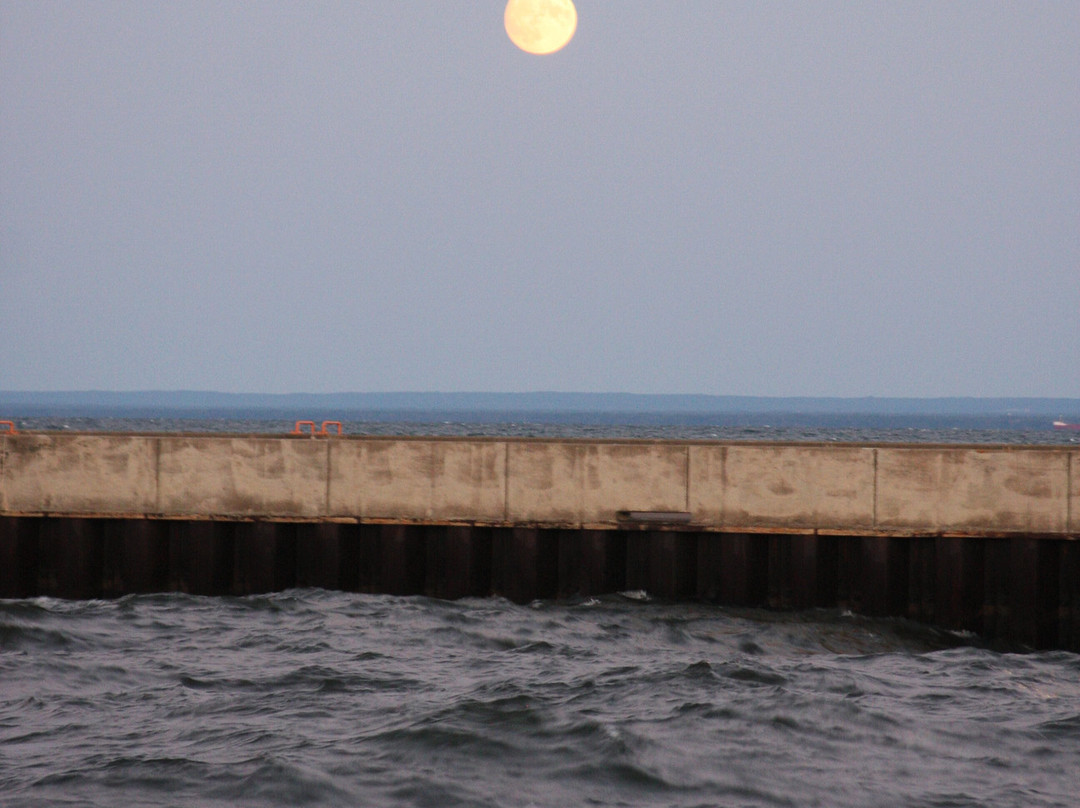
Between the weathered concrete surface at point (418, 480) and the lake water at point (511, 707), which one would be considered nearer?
the lake water at point (511, 707)

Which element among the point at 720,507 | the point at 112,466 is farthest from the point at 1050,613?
the point at 112,466

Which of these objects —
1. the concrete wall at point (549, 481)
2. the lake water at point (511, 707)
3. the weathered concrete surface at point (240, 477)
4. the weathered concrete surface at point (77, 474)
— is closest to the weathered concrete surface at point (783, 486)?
the concrete wall at point (549, 481)

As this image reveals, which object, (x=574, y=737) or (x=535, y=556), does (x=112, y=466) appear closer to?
(x=535, y=556)

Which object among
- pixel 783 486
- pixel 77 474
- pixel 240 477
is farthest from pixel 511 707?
pixel 77 474

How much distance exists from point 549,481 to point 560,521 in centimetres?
54

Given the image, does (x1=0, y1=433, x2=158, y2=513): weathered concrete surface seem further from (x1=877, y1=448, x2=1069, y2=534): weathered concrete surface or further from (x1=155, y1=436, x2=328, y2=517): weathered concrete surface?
(x1=877, y1=448, x2=1069, y2=534): weathered concrete surface

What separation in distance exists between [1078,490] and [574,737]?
8.16 metres

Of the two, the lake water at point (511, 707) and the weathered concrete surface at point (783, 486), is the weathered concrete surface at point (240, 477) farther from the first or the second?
the weathered concrete surface at point (783, 486)

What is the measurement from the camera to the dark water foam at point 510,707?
9.18 metres

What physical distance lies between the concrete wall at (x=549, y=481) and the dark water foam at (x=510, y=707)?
1259 mm

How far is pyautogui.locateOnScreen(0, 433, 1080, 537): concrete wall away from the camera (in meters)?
15.3

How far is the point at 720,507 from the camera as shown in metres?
15.6

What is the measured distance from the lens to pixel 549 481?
1585 cm

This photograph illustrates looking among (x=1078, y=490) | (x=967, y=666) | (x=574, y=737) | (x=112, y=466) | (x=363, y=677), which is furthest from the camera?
(x=112, y=466)
